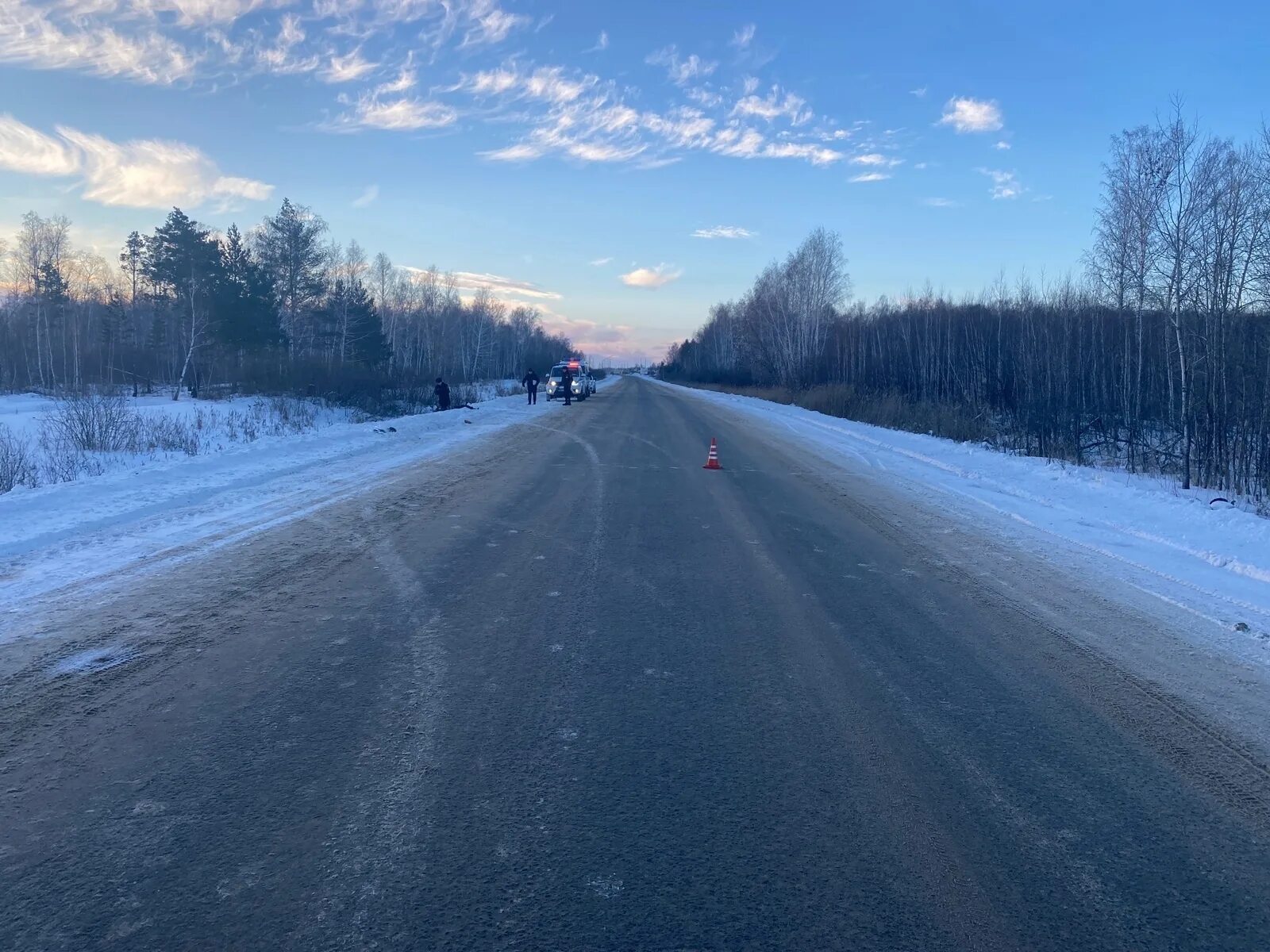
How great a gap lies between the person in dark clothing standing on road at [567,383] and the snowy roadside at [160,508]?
26.1 meters

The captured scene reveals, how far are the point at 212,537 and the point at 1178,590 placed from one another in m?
10.4

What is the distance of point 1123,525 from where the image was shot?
469 inches

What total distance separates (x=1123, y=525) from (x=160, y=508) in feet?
44.6

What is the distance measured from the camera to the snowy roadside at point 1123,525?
791 centimetres

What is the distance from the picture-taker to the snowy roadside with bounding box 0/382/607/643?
7910 millimetres

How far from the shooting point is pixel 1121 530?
1162cm

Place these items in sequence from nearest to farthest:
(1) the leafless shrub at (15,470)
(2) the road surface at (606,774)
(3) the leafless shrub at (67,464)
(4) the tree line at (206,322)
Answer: (2) the road surface at (606,774)
(1) the leafless shrub at (15,470)
(3) the leafless shrub at (67,464)
(4) the tree line at (206,322)

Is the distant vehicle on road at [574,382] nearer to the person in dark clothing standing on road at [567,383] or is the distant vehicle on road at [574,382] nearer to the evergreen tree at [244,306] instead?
the person in dark clothing standing on road at [567,383]

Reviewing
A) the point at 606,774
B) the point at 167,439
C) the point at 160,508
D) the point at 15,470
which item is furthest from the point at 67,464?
the point at 606,774

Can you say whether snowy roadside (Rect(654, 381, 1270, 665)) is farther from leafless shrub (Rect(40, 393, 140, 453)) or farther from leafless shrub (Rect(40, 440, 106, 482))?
leafless shrub (Rect(40, 393, 140, 453))

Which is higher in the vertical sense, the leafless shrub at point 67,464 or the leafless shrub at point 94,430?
the leafless shrub at point 94,430

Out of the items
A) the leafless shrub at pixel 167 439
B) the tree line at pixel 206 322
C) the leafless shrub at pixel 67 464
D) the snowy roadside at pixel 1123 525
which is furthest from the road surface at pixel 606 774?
the tree line at pixel 206 322

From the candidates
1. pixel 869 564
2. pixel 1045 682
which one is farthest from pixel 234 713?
pixel 869 564

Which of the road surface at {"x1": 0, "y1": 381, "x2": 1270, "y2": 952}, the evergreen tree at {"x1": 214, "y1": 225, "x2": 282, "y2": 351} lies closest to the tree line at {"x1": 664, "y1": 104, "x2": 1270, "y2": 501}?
the road surface at {"x1": 0, "y1": 381, "x2": 1270, "y2": 952}
